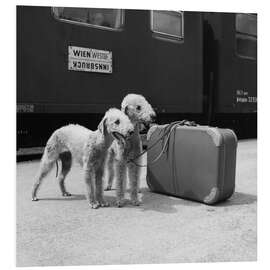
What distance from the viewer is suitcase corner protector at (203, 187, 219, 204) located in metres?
3.21

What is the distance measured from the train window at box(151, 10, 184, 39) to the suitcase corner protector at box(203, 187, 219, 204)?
190 centimetres

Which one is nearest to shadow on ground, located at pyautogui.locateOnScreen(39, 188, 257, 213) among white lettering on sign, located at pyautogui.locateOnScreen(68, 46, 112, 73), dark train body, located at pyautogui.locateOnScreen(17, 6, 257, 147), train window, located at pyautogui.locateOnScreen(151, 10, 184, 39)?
dark train body, located at pyautogui.locateOnScreen(17, 6, 257, 147)

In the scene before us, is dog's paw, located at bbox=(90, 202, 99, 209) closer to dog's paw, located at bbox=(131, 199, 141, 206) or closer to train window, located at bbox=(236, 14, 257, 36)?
dog's paw, located at bbox=(131, 199, 141, 206)

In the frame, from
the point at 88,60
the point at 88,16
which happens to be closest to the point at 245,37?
the point at 88,16

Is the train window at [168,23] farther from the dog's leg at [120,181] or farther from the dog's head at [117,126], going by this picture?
the dog's leg at [120,181]

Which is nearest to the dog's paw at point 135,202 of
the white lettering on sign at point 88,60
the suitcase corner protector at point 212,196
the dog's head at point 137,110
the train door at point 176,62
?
the suitcase corner protector at point 212,196

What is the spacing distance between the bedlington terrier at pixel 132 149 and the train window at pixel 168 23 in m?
1.30

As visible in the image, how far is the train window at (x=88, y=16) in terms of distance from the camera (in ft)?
12.7

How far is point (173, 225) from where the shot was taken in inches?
112

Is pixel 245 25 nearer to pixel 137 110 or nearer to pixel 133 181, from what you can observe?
pixel 137 110

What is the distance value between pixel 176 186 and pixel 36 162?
123cm

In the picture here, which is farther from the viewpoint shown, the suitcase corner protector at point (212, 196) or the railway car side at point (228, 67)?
the railway car side at point (228, 67)

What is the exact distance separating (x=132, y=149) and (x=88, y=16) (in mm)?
1510

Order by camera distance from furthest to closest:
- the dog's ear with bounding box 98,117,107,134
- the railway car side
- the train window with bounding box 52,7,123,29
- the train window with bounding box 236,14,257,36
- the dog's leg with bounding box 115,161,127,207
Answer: the railway car side
the train window with bounding box 236,14,257,36
the train window with bounding box 52,7,123,29
the dog's leg with bounding box 115,161,127,207
the dog's ear with bounding box 98,117,107,134
